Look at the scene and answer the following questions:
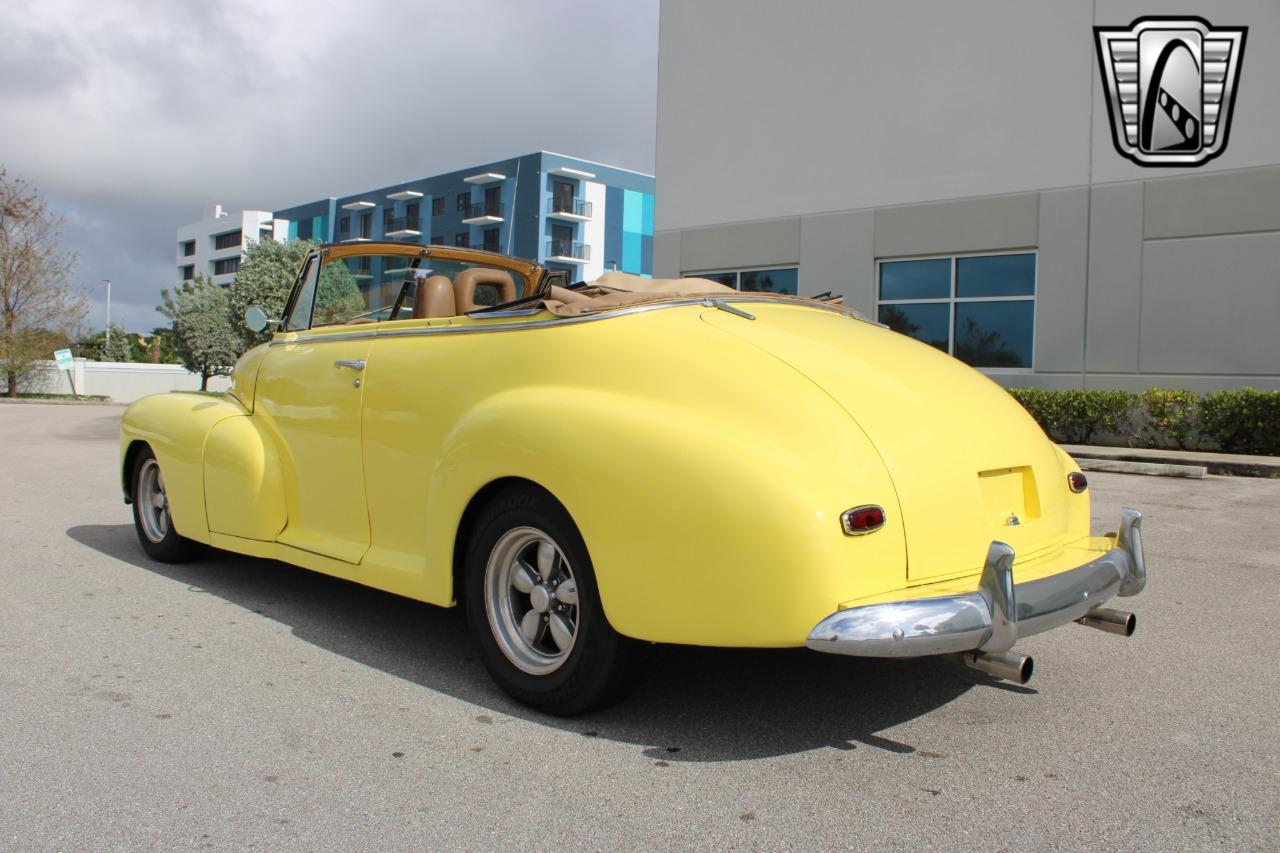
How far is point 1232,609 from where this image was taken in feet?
16.1

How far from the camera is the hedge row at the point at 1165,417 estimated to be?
41.9 ft

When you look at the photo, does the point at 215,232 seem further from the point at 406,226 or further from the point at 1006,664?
the point at 1006,664

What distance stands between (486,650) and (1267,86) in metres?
14.9

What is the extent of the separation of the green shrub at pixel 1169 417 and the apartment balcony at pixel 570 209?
1906 inches

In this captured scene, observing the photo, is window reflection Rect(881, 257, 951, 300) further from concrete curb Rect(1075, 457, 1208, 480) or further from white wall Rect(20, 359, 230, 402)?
white wall Rect(20, 359, 230, 402)

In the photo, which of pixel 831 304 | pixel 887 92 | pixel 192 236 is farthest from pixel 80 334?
pixel 192 236

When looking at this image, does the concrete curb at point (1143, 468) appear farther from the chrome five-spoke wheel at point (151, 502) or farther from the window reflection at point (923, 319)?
the chrome five-spoke wheel at point (151, 502)

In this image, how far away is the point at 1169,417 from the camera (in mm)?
13609

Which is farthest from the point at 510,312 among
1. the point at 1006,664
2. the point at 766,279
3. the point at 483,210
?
the point at 483,210

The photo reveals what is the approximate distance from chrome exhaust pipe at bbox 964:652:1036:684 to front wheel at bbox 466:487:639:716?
3.47 ft

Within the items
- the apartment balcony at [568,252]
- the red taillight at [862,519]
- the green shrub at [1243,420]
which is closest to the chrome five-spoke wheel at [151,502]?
the red taillight at [862,519]

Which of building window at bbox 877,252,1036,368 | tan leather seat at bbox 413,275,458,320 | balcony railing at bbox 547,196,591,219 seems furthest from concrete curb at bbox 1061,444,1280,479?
balcony railing at bbox 547,196,591,219

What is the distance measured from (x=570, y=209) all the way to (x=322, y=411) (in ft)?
188

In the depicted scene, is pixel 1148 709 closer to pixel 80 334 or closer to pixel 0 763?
pixel 0 763
